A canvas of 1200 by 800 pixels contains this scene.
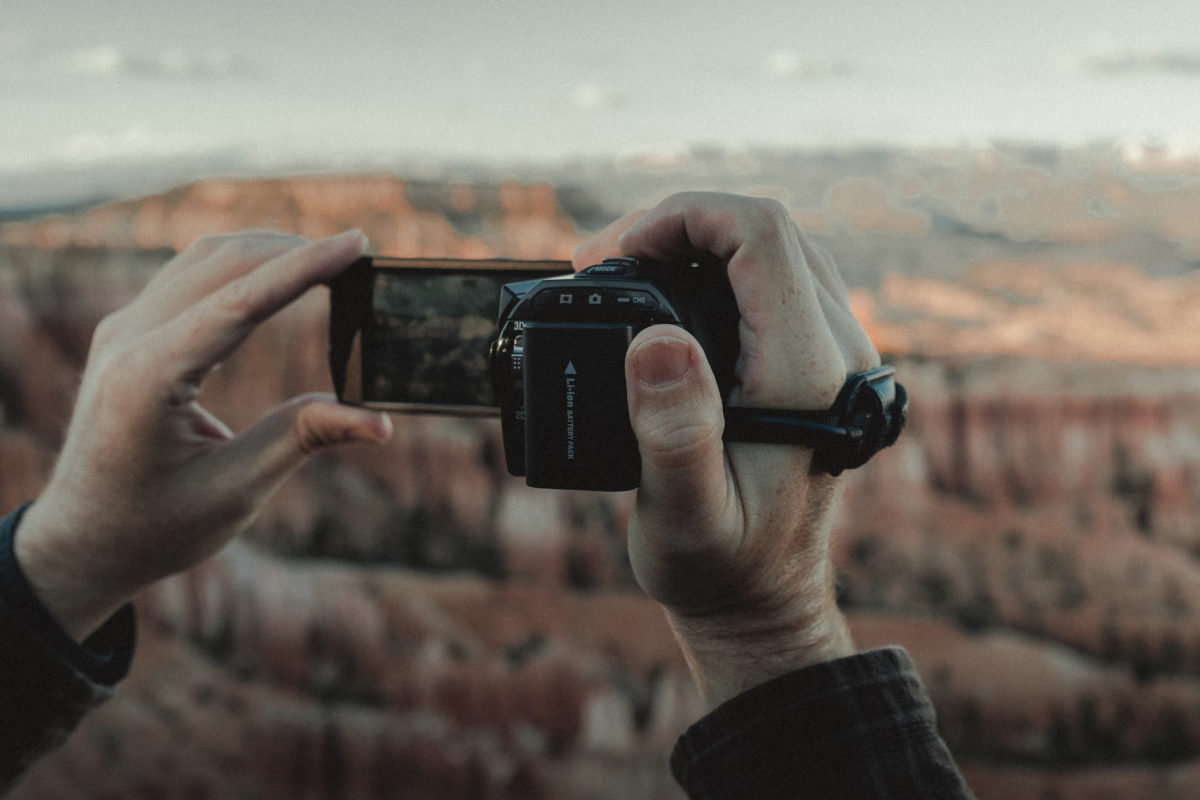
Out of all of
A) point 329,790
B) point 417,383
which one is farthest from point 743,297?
point 329,790

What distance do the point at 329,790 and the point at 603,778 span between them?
1.30 m

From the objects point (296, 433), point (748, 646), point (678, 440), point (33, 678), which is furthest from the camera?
point (296, 433)

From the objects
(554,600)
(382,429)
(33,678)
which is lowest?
(554,600)

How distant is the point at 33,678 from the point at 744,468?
537mm

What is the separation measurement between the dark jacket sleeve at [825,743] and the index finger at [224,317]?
1.42 ft

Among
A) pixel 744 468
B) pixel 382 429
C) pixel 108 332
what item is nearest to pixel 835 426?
pixel 744 468

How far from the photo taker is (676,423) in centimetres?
48

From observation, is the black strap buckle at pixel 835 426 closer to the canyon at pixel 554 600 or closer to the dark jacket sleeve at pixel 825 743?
the dark jacket sleeve at pixel 825 743

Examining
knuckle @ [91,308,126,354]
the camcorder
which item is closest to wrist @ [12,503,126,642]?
knuckle @ [91,308,126,354]

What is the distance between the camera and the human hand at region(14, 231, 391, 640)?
0.74 metres

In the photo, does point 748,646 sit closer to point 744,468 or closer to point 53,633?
point 744,468

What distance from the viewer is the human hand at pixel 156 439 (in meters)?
0.74

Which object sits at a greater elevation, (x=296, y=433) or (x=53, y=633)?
(x=296, y=433)

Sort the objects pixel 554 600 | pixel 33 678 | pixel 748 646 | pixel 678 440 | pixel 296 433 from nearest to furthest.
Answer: pixel 678 440 < pixel 748 646 < pixel 33 678 < pixel 296 433 < pixel 554 600
